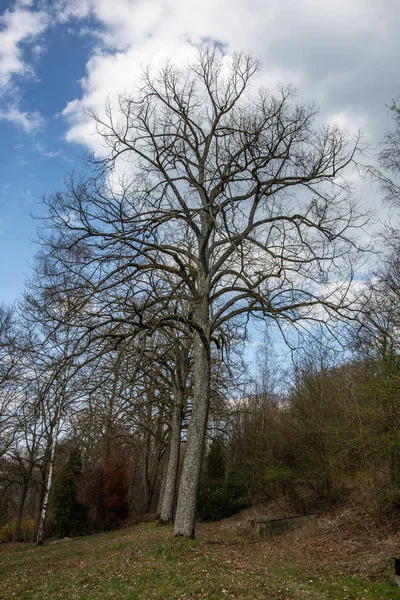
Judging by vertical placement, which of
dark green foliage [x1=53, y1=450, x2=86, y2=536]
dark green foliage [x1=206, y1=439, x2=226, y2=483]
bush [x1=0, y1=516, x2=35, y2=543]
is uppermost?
dark green foliage [x1=206, y1=439, x2=226, y2=483]

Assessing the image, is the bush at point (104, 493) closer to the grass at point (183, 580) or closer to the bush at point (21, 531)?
the grass at point (183, 580)

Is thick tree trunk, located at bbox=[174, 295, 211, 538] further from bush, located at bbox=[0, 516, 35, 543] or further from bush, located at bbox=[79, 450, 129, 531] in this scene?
bush, located at bbox=[0, 516, 35, 543]

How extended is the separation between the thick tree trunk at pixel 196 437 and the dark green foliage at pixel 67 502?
45.4ft

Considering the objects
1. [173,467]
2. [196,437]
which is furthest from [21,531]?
[196,437]

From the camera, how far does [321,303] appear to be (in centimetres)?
1020

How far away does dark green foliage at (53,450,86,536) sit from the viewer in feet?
70.8

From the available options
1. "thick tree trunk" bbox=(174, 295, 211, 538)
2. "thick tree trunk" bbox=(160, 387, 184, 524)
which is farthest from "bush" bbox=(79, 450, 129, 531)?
"thick tree trunk" bbox=(174, 295, 211, 538)

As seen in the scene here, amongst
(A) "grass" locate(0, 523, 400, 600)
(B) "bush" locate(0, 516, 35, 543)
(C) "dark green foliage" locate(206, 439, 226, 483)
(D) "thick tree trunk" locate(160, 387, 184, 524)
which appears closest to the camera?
(A) "grass" locate(0, 523, 400, 600)

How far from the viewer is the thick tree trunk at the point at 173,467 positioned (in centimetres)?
1675

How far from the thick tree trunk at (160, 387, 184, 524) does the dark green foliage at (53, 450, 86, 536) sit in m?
6.84

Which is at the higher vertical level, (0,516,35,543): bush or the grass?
the grass

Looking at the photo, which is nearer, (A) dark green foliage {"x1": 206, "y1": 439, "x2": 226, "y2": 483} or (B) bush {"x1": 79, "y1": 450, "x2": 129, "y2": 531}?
(B) bush {"x1": 79, "y1": 450, "x2": 129, "y2": 531}

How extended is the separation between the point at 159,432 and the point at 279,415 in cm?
863

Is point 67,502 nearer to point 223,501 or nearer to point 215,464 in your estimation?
point 223,501
